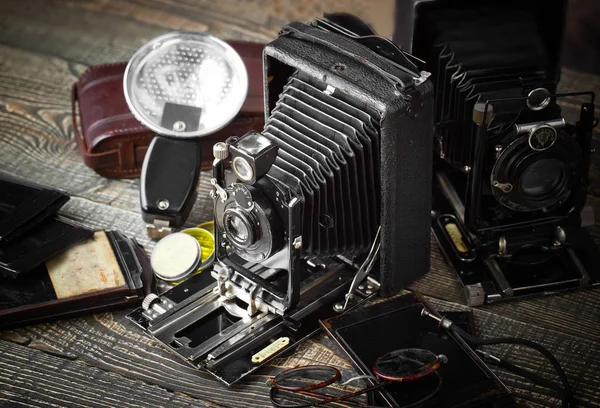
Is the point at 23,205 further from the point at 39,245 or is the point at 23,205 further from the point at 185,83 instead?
the point at 185,83

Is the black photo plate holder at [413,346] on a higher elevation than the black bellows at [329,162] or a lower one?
lower

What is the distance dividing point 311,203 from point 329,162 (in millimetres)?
90

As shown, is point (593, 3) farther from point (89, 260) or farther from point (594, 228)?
point (89, 260)

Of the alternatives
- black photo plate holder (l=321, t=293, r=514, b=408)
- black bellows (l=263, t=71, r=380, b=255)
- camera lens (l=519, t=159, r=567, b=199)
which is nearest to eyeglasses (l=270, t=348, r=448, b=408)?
black photo plate holder (l=321, t=293, r=514, b=408)

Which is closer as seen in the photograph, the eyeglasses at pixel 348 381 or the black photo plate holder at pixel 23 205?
the eyeglasses at pixel 348 381

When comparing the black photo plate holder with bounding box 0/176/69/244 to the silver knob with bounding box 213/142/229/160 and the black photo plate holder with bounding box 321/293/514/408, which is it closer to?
the silver knob with bounding box 213/142/229/160

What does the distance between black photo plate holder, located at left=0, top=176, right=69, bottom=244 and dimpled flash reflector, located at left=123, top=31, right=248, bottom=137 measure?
29cm

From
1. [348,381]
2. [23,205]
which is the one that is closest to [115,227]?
[23,205]

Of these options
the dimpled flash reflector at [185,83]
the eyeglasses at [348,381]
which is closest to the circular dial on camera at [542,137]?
the eyeglasses at [348,381]

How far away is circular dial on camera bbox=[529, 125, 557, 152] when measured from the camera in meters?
2.02

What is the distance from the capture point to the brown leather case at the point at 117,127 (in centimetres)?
244

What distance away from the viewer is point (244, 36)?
9.92ft

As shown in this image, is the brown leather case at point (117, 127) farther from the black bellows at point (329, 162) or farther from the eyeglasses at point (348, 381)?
the eyeglasses at point (348, 381)

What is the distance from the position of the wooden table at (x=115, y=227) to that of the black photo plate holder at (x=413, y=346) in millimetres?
61
